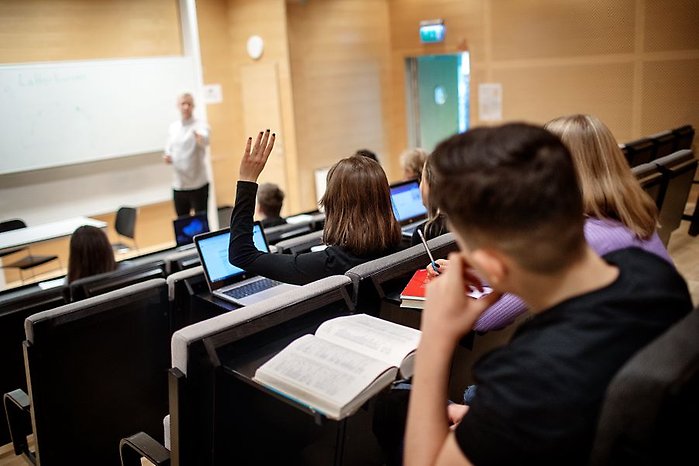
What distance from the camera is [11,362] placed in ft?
9.87

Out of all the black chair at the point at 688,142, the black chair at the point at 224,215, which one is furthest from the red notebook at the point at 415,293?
the black chair at the point at 224,215

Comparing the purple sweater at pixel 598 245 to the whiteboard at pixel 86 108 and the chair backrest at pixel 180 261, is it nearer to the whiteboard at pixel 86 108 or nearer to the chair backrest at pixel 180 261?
the chair backrest at pixel 180 261

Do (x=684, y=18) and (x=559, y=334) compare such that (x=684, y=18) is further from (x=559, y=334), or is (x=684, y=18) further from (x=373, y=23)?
(x=559, y=334)

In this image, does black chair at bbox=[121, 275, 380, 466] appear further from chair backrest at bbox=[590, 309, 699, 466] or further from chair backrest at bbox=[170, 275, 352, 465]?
chair backrest at bbox=[590, 309, 699, 466]

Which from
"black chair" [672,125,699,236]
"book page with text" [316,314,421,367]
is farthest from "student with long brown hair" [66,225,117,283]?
"black chair" [672,125,699,236]

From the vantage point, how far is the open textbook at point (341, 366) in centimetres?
131

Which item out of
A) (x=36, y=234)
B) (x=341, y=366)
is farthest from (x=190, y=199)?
(x=341, y=366)

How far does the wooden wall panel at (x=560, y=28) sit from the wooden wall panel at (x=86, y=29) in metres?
3.60

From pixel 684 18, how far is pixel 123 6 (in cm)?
550

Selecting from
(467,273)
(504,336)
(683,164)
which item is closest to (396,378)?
(467,273)

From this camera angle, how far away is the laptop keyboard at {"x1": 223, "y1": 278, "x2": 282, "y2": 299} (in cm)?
303

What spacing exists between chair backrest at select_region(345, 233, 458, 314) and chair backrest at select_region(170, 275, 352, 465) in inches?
8.7

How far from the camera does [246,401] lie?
5.47 feet

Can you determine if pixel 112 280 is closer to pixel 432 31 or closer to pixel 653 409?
pixel 653 409
